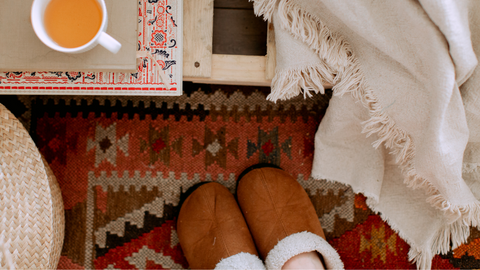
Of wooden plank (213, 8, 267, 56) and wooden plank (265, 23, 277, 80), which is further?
wooden plank (213, 8, 267, 56)

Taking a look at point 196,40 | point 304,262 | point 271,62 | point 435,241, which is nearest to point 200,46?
point 196,40

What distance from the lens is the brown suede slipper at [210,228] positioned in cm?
78

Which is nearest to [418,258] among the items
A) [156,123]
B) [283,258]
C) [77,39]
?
[283,258]

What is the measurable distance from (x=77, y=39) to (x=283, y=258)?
0.66 meters

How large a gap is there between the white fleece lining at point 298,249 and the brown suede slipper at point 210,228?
6cm

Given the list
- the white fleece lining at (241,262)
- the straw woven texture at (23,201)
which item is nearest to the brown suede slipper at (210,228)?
the white fleece lining at (241,262)

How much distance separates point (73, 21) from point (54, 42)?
0.14 feet

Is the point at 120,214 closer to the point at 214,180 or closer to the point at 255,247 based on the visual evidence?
the point at 214,180

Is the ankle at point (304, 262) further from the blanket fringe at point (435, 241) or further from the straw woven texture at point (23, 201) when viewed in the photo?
the straw woven texture at point (23, 201)

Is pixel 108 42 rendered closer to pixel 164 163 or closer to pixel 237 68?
pixel 237 68

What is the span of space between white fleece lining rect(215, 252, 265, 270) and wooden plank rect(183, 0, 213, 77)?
0.48m

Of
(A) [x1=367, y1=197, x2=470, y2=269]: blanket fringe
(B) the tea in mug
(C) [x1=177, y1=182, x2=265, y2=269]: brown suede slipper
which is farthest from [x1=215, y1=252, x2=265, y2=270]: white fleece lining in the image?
(B) the tea in mug

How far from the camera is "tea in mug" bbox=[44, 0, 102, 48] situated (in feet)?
1.45

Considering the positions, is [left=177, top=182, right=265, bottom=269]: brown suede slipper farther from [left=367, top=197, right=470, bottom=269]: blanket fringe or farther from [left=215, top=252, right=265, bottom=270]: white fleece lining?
[left=367, top=197, right=470, bottom=269]: blanket fringe
